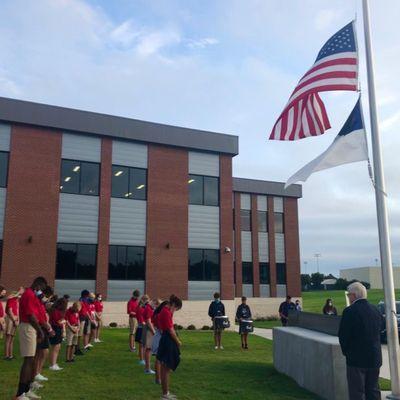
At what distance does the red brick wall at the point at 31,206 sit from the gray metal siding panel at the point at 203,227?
766 centimetres

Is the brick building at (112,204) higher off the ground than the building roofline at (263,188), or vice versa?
the building roofline at (263,188)

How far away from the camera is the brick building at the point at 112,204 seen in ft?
79.9

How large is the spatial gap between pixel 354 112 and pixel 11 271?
63.6 ft

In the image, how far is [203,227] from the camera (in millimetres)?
29141

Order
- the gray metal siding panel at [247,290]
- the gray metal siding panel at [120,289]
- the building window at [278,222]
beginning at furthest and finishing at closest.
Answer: the building window at [278,222] < the gray metal siding panel at [247,290] < the gray metal siding panel at [120,289]

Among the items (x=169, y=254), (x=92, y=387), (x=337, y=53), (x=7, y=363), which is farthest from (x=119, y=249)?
(x=337, y=53)

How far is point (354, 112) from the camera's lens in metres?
8.88

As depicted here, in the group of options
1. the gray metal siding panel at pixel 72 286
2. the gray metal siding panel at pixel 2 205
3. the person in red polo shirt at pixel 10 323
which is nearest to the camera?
the person in red polo shirt at pixel 10 323

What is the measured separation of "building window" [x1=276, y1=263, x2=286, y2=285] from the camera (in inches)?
1672

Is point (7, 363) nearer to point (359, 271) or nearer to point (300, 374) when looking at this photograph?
point (300, 374)

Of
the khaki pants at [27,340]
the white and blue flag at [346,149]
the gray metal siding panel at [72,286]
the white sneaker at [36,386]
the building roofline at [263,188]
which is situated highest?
the building roofline at [263,188]

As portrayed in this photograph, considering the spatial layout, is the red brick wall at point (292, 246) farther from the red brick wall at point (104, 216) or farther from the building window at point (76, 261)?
the building window at point (76, 261)

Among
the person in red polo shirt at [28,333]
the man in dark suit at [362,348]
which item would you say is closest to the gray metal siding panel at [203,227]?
the person in red polo shirt at [28,333]

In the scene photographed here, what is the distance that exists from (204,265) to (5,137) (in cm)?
1261
